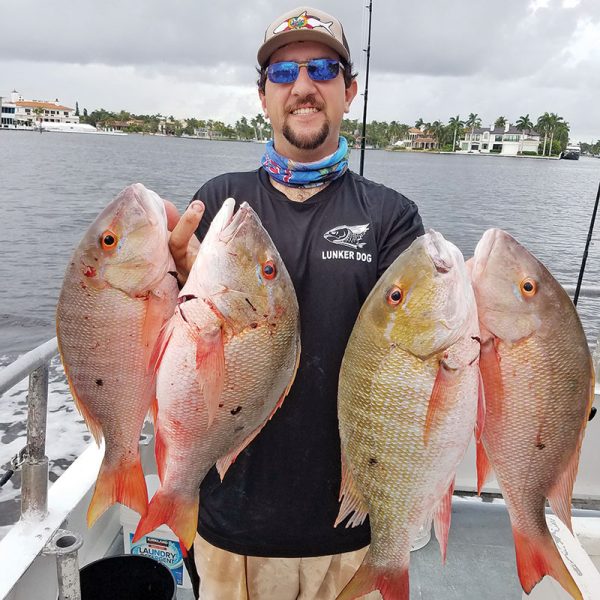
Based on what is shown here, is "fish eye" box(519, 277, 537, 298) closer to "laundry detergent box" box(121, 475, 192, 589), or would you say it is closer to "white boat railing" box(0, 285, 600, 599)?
"white boat railing" box(0, 285, 600, 599)

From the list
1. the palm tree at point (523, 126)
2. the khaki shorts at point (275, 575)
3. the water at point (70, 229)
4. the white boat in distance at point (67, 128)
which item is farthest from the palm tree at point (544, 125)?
the khaki shorts at point (275, 575)

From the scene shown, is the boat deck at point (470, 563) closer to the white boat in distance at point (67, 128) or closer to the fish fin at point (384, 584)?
the fish fin at point (384, 584)

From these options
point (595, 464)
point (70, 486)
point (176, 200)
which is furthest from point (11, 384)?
point (176, 200)

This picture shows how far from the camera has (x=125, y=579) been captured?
2.90m

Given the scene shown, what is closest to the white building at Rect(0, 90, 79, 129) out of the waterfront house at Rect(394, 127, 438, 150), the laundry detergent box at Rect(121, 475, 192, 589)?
the waterfront house at Rect(394, 127, 438, 150)

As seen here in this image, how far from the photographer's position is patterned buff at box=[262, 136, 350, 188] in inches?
92.2

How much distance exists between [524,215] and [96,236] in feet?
85.4

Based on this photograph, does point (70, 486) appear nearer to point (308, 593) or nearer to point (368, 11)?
point (308, 593)

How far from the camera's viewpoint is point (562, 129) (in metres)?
94.0

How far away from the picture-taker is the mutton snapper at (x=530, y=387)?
1603mm

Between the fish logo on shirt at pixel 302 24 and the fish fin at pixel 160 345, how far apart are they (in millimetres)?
1333

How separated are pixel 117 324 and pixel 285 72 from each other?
1271 mm

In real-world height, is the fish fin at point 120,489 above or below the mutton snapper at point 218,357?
below

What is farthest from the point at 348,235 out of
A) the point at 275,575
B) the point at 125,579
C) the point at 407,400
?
the point at 125,579
